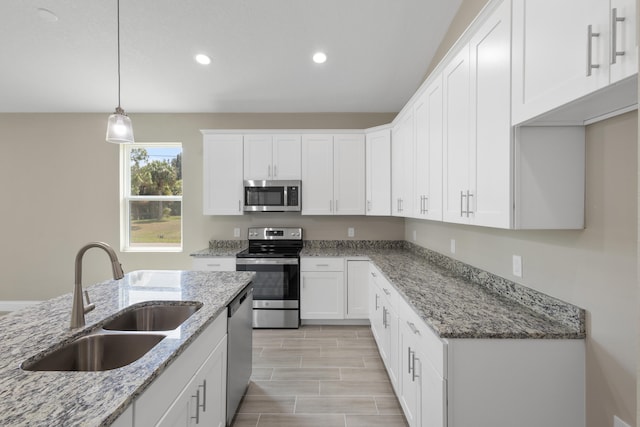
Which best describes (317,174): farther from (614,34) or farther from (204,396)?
(614,34)

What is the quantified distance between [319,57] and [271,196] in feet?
5.78

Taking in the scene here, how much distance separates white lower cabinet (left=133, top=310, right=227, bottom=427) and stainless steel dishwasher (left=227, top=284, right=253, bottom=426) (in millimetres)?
79

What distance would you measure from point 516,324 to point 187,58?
3.63m

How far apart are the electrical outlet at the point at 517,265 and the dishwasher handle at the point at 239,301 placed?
173 cm

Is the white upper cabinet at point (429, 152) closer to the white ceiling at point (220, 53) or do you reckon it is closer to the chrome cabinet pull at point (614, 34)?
the white ceiling at point (220, 53)

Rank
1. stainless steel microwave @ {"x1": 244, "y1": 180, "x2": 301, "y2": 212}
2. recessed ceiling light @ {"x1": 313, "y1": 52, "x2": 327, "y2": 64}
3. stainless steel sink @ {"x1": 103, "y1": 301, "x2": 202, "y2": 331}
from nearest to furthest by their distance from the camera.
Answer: stainless steel sink @ {"x1": 103, "y1": 301, "x2": 202, "y2": 331} < recessed ceiling light @ {"x1": 313, "y1": 52, "x2": 327, "y2": 64} < stainless steel microwave @ {"x1": 244, "y1": 180, "x2": 301, "y2": 212}

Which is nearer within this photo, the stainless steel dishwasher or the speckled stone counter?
the speckled stone counter

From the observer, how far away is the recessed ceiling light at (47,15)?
2.51 meters

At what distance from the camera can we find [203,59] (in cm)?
313

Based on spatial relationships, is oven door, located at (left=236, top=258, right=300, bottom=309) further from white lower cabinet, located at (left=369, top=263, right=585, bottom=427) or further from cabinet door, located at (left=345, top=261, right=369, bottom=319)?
white lower cabinet, located at (left=369, top=263, right=585, bottom=427)

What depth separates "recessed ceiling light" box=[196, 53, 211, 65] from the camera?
3082 millimetres

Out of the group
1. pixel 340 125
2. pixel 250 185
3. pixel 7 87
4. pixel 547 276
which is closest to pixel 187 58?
pixel 250 185

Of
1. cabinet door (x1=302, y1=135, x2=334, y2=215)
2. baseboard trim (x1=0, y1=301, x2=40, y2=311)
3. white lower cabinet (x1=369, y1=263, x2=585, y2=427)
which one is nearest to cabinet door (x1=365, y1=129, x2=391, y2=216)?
cabinet door (x1=302, y1=135, x2=334, y2=215)

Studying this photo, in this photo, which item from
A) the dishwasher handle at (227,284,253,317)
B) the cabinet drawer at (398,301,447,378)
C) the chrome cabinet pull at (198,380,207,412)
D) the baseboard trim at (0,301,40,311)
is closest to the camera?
the cabinet drawer at (398,301,447,378)
